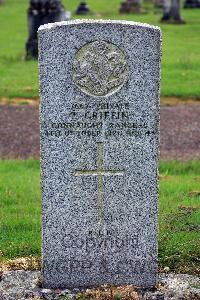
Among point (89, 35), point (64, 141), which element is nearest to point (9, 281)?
point (64, 141)

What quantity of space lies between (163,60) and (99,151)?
13.4m

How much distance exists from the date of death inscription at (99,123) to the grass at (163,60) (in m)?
9.12

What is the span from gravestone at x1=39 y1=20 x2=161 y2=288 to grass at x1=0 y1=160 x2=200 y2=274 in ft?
2.41

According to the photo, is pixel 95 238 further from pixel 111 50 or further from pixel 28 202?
pixel 28 202

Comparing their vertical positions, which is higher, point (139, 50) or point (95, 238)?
point (139, 50)

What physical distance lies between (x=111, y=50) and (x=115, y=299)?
177 centimetres

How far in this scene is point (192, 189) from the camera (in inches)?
348

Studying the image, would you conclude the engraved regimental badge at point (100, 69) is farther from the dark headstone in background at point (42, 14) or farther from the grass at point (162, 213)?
the dark headstone in background at point (42, 14)

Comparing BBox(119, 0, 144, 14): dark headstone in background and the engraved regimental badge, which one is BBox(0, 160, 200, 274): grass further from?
BBox(119, 0, 144, 14): dark headstone in background

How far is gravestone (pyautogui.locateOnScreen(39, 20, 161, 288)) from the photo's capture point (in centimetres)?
562

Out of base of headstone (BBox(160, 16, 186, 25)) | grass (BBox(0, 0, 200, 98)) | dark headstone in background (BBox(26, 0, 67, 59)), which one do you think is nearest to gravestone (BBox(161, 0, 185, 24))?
base of headstone (BBox(160, 16, 186, 25))

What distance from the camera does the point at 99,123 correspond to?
5.73 meters

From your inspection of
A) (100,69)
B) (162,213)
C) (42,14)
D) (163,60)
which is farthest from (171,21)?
(100,69)

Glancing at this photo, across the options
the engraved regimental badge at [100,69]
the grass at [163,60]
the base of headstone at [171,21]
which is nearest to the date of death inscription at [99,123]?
the engraved regimental badge at [100,69]
